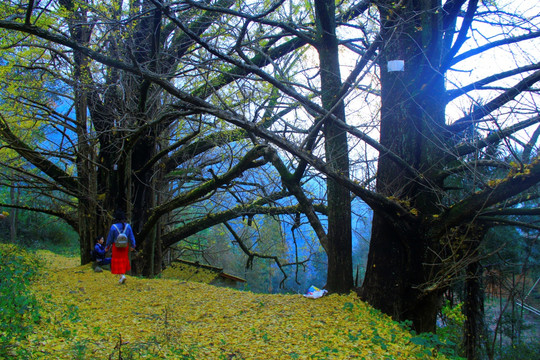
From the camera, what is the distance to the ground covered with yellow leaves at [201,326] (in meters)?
3.76

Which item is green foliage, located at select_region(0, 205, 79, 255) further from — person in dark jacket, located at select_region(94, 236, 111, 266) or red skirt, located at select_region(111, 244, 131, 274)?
red skirt, located at select_region(111, 244, 131, 274)

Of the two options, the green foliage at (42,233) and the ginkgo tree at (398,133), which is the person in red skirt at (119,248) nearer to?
the ginkgo tree at (398,133)

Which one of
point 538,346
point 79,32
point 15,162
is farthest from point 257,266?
point 79,32

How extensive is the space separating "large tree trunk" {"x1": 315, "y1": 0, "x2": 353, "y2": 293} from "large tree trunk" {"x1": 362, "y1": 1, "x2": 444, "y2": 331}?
44 centimetres

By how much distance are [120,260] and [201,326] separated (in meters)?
3.61

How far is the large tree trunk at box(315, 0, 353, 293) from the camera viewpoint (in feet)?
20.4

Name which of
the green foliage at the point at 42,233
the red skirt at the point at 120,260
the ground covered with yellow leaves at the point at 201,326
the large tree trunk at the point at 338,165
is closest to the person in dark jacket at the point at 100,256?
the red skirt at the point at 120,260

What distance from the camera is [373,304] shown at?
19.0 ft

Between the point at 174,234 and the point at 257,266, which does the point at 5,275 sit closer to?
the point at 174,234

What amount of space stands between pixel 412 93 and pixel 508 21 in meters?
1.52

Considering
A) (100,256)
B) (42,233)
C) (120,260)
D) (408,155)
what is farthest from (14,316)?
(42,233)

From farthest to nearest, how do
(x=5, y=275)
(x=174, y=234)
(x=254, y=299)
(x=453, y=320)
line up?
(x=174, y=234)
(x=453, y=320)
(x=254, y=299)
(x=5, y=275)

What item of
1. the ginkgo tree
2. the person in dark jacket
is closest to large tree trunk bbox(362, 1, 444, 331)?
the ginkgo tree

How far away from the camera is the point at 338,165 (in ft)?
19.8
